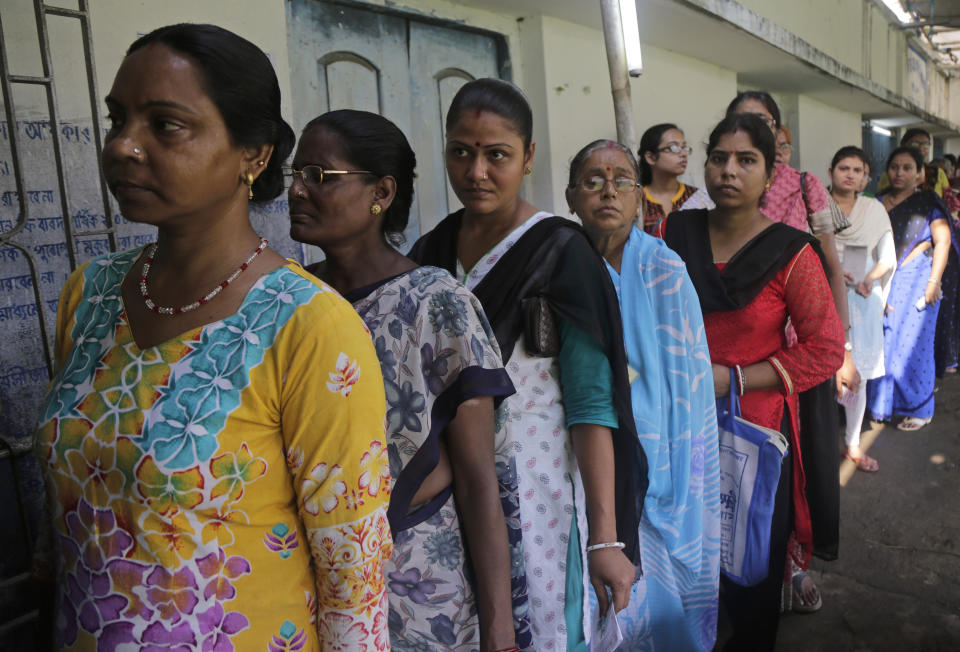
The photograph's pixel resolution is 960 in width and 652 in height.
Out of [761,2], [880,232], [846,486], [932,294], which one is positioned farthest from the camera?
[761,2]

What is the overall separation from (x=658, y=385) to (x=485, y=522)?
0.95 meters

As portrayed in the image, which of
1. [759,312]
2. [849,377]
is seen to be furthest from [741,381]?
[849,377]

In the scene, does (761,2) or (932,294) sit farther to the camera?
(761,2)

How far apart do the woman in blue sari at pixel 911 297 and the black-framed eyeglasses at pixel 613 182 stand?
4105mm

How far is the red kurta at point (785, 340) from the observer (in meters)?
2.33

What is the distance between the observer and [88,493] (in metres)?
1.01

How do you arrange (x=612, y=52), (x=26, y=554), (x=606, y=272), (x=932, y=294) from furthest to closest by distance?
(x=932, y=294) < (x=612, y=52) < (x=26, y=554) < (x=606, y=272)

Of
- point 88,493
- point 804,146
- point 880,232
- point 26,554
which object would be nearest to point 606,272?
point 88,493

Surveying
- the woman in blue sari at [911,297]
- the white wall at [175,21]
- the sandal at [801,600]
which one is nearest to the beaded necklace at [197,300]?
the white wall at [175,21]

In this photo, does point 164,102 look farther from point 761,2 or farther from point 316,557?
point 761,2

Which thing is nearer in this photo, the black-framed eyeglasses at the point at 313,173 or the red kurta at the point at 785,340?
the black-framed eyeglasses at the point at 313,173

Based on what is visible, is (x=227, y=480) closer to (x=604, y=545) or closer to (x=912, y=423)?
(x=604, y=545)

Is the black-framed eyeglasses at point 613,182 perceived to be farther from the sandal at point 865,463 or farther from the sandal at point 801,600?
the sandal at point 865,463

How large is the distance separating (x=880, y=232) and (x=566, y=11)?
2554 mm
